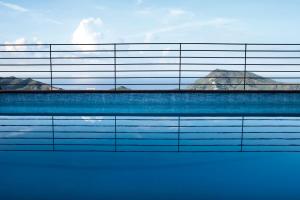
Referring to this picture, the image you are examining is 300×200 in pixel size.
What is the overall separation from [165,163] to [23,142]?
6.26ft

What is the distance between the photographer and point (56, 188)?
109 inches

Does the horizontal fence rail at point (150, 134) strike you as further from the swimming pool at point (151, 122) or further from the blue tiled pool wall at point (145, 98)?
the blue tiled pool wall at point (145, 98)

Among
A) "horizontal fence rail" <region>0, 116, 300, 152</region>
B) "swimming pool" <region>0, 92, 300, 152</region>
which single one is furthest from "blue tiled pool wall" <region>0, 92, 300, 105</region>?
"horizontal fence rail" <region>0, 116, 300, 152</region>

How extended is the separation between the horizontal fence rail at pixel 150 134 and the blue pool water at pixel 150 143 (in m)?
0.01

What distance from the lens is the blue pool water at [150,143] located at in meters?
2.84

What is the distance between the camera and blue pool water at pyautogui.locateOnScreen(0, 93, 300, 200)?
2.84m

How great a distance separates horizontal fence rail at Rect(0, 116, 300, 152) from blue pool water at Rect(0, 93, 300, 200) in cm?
1

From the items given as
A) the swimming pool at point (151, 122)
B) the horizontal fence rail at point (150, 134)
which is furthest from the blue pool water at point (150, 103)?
the horizontal fence rail at point (150, 134)

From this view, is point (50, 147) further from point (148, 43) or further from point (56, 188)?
point (148, 43)

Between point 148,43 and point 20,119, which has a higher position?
point 148,43

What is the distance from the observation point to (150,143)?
4039mm

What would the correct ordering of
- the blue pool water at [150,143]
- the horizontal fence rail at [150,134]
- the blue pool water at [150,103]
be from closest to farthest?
the blue pool water at [150,143] → the horizontal fence rail at [150,134] → the blue pool water at [150,103]

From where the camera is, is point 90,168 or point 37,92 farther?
→ point 37,92

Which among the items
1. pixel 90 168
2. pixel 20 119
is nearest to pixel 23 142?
pixel 20 119
